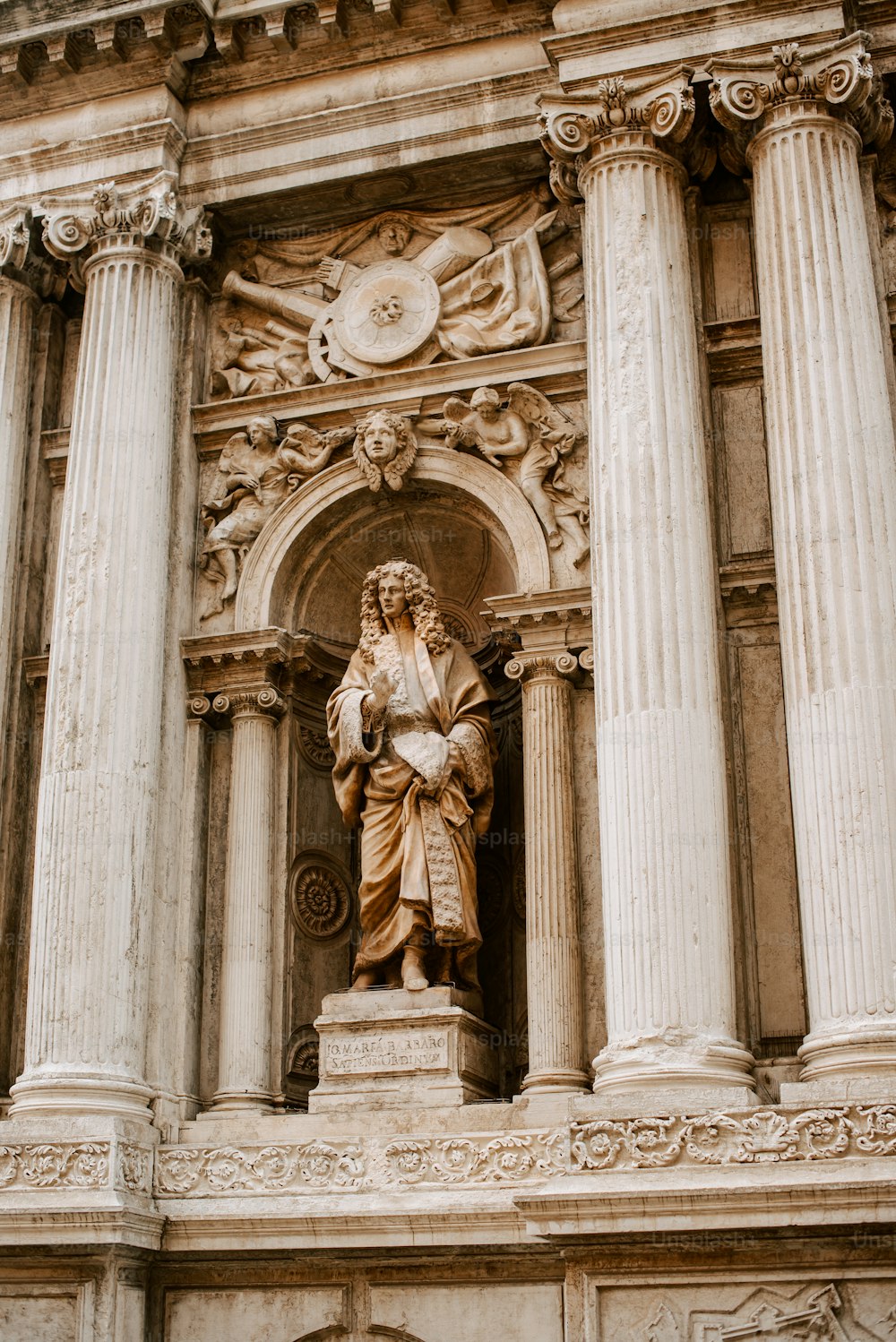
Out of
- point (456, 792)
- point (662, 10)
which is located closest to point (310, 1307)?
point (456, 792)

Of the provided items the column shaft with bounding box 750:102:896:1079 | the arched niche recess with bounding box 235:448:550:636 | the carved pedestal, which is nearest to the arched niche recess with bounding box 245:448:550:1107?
the arched niche recess with bounding box 235:448:550:636

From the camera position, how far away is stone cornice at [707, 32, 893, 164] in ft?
45.6

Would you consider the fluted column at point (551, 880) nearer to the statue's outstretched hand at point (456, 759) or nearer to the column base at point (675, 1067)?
the statue's outstretched hand at point (456, 759)

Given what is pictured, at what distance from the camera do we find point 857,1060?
11.5m

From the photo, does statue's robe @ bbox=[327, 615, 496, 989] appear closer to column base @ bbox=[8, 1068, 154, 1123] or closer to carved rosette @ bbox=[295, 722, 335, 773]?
carved rosette @ bbox=[295, 722, 335, 773]

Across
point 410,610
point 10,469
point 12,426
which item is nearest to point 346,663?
point 410,610

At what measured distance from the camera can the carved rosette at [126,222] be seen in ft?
52.0

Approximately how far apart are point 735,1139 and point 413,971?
3.49m

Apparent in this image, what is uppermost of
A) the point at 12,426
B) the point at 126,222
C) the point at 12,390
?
the point at 126,222

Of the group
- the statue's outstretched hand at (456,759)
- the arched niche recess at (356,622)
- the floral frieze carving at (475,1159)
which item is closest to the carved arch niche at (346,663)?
the arched niche recess at (356,622)

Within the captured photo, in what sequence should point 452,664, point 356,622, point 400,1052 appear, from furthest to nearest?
point 356,622
point 452,664
point 400,1052

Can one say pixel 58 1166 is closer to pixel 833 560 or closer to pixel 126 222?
pixel 833 560

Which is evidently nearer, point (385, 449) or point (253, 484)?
point (385, 449)

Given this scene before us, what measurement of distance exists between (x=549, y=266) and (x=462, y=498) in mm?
2203
